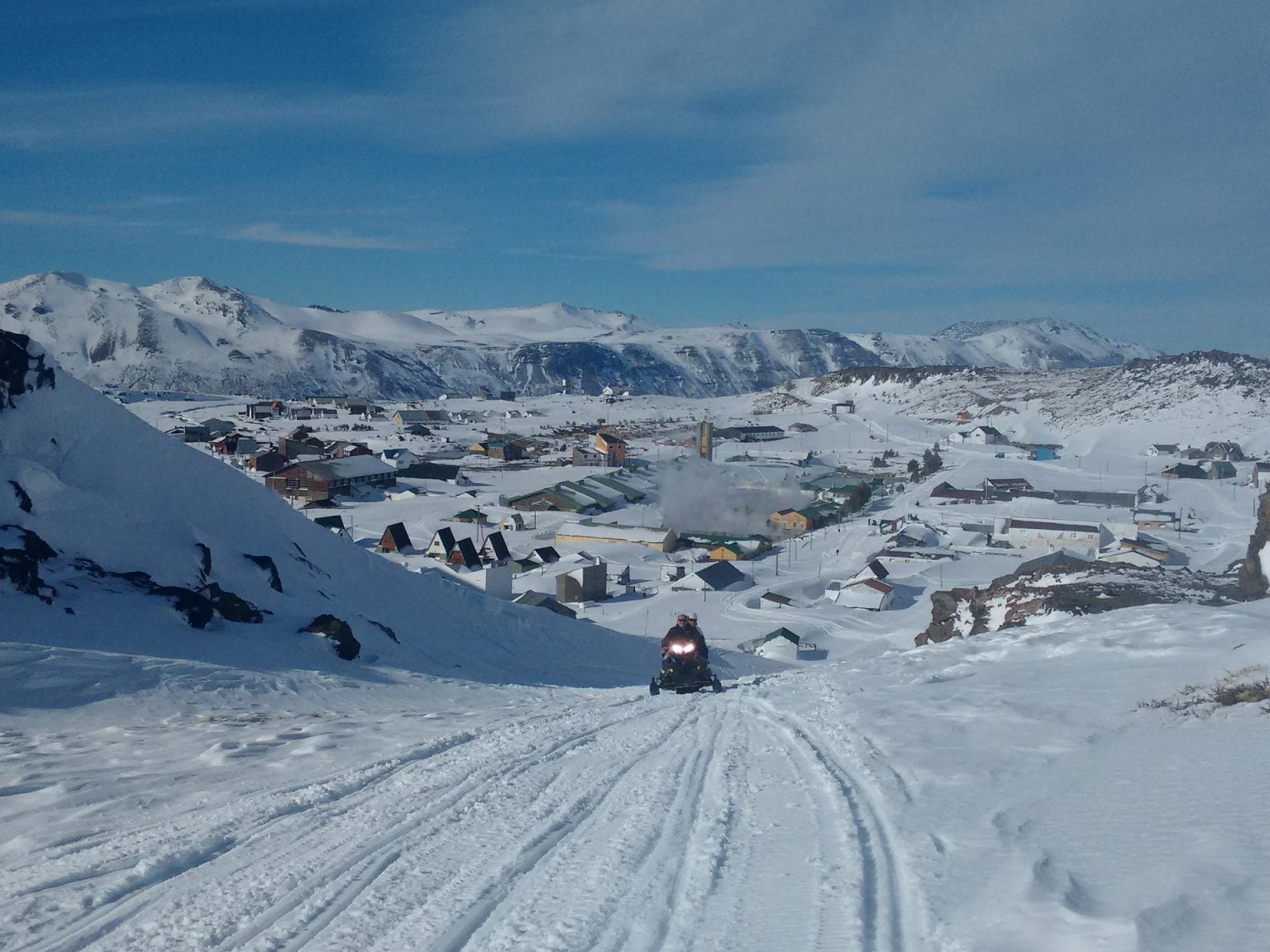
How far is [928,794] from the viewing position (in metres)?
4.36

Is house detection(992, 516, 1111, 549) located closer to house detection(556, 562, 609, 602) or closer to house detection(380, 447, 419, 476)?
house detection(556, 562, 609, 602)

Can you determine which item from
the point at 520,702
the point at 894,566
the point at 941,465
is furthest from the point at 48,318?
the point at 520,702

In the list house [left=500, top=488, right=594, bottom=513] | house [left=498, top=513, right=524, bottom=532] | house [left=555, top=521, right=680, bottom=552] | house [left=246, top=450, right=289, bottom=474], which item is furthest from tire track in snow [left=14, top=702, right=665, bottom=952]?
house [left=246, top=450, right=289, bottom=474]

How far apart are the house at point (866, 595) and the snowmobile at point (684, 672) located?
698 inches

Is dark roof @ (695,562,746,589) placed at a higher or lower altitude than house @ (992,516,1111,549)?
lower

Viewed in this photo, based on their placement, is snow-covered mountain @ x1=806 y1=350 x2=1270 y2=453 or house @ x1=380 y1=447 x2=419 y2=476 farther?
snow-covered mountain @ x1=806 y1=350 x2=1270 y2=453

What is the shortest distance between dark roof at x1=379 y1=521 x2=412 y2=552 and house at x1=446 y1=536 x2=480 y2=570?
95.2 inches

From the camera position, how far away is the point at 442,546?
1196 inches

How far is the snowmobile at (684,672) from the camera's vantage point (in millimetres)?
9352

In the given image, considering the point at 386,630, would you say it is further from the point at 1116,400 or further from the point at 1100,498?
the point at 1116,400

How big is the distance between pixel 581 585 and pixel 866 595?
27.4 ft

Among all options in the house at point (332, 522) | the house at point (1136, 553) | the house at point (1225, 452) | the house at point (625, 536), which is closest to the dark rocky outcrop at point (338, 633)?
the house at point (332, 522)

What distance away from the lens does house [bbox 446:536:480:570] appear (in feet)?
95.3

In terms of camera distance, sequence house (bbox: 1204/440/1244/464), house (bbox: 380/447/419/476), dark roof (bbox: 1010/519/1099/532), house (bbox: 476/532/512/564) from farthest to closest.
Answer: house (bbox: 1204/440/1244/464) < house (bbox: 380/447/419/476) < dark roof (bbox: 1010/519/1099/532) < house (bbox: 476/532/512/564)
